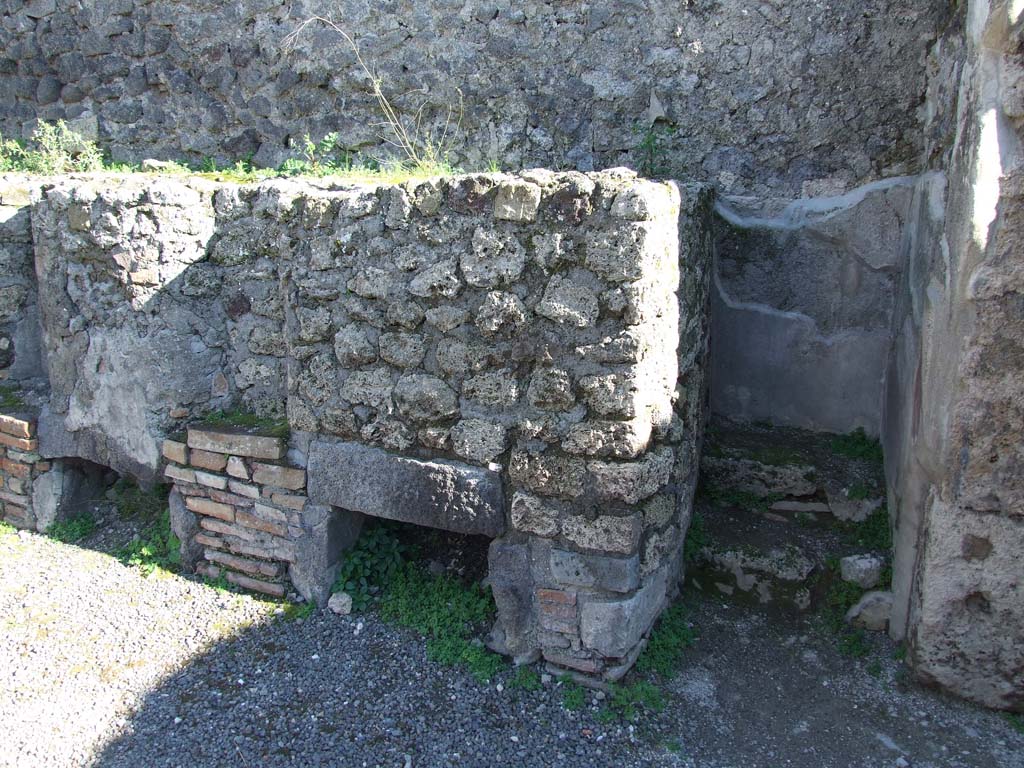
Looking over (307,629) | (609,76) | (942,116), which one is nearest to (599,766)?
(307,629)

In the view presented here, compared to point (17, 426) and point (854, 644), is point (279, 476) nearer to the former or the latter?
point (17, 426)

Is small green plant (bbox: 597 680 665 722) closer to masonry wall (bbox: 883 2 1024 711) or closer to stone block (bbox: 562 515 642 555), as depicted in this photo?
stone block (bbox: 562 515 642 555)

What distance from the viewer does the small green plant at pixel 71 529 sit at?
383 centimetres

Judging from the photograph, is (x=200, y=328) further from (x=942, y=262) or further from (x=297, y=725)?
(x=942, y=262)

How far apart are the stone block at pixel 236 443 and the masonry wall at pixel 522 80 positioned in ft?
6.72

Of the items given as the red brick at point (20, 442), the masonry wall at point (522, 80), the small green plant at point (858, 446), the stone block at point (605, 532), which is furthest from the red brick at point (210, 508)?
the small green plant at point (858, 446)

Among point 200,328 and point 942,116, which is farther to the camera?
point 200,328

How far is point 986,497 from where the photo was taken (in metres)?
2.48

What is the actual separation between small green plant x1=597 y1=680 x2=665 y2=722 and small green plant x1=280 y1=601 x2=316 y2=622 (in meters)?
1.27

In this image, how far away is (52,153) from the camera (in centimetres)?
436

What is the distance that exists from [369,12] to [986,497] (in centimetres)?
392

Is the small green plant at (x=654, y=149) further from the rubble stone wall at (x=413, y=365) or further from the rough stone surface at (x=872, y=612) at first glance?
the rough stone surface at (x=872, y=612)

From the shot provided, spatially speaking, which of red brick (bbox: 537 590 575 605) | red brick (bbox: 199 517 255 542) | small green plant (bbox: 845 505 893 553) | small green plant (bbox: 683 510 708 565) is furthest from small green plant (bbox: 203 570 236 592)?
small green plant (bbox: 845 505 893 553)

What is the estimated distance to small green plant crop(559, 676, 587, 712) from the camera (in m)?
2.71
